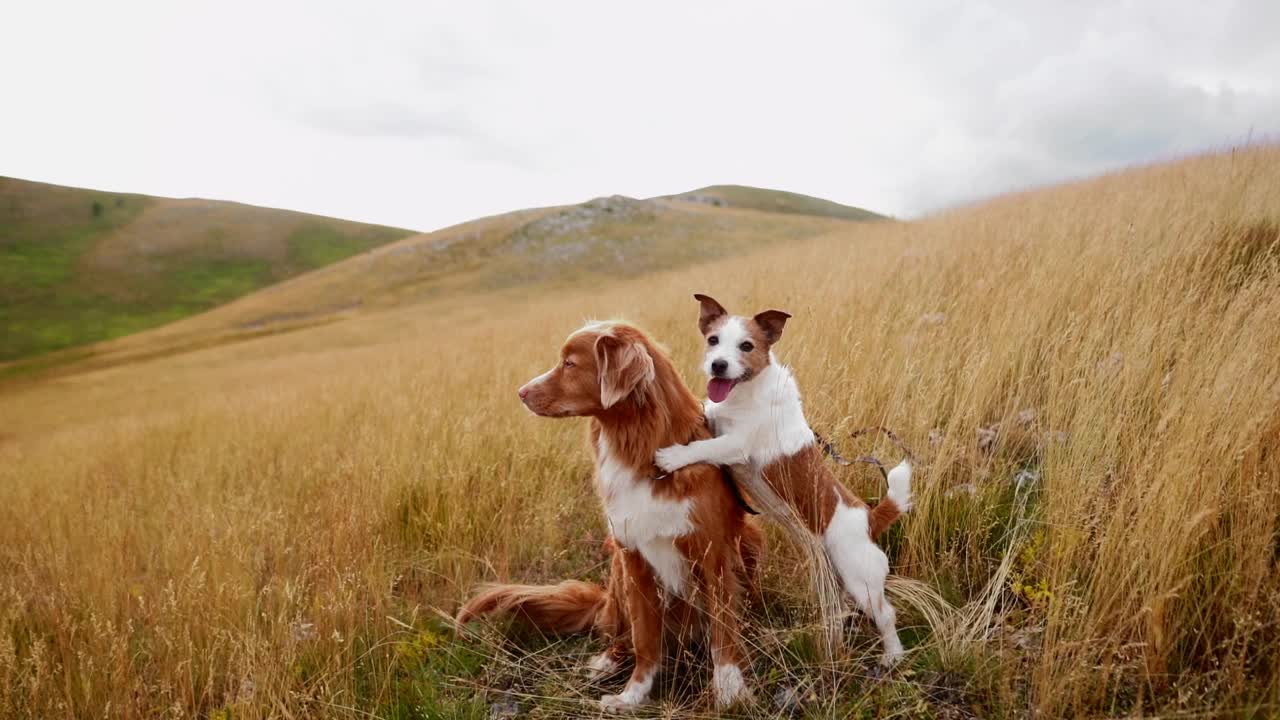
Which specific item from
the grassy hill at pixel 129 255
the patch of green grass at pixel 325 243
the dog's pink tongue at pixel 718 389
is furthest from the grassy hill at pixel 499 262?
the patch of green grass at pixel 325 243

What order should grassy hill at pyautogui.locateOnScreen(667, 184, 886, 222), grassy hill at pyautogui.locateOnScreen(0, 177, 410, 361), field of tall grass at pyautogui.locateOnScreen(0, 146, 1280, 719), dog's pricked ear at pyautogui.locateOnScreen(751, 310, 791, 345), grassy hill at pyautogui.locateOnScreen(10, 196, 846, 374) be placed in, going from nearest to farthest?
field of tall grass at pyautogui.locateOnScreen(0, 146, 1280, 719)
dog's pricked ear at pyautogui.locateOnScreen(751, 310, 791, 345)
grassy hill at pyautogui.locateOnScreen(10, 196, 846, 374)
grassy hill at pyautogui.locateOnScreen(0, 177, 410, 361)
grassy hill at pyautogui.locateOnScreen(667, 184, 886, 222)

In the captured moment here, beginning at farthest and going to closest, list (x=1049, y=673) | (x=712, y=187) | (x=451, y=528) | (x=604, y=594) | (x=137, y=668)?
(x=712, y=187)
(x=451, y=528)
(x=604, y=594)
(x=137, y=668)
(x=1049, y=673)

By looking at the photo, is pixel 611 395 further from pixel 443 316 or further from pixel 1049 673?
pixel 443 316

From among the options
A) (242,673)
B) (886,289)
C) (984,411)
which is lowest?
(242,673)

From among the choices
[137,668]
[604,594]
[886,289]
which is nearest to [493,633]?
[604,594]

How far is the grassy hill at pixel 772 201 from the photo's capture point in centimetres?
8725

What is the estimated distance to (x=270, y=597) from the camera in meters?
2.82

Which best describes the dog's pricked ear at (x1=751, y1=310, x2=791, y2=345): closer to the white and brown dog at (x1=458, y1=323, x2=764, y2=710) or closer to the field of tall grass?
the white and brown dog at (x1=458, y1=323, x2=764, y2=710)

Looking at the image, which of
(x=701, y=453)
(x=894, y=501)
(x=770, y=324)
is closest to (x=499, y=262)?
(x=770, y=324)

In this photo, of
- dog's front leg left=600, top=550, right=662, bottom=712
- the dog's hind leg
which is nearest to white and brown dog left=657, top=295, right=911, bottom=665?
the dog's hind leg

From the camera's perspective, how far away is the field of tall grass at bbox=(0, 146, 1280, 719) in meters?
2.04

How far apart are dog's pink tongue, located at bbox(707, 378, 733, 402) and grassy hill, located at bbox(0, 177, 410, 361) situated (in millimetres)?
72819

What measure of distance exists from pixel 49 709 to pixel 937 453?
398cm

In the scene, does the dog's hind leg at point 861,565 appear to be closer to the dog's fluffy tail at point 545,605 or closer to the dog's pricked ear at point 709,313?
the dog's pricked ear at point 709,313
